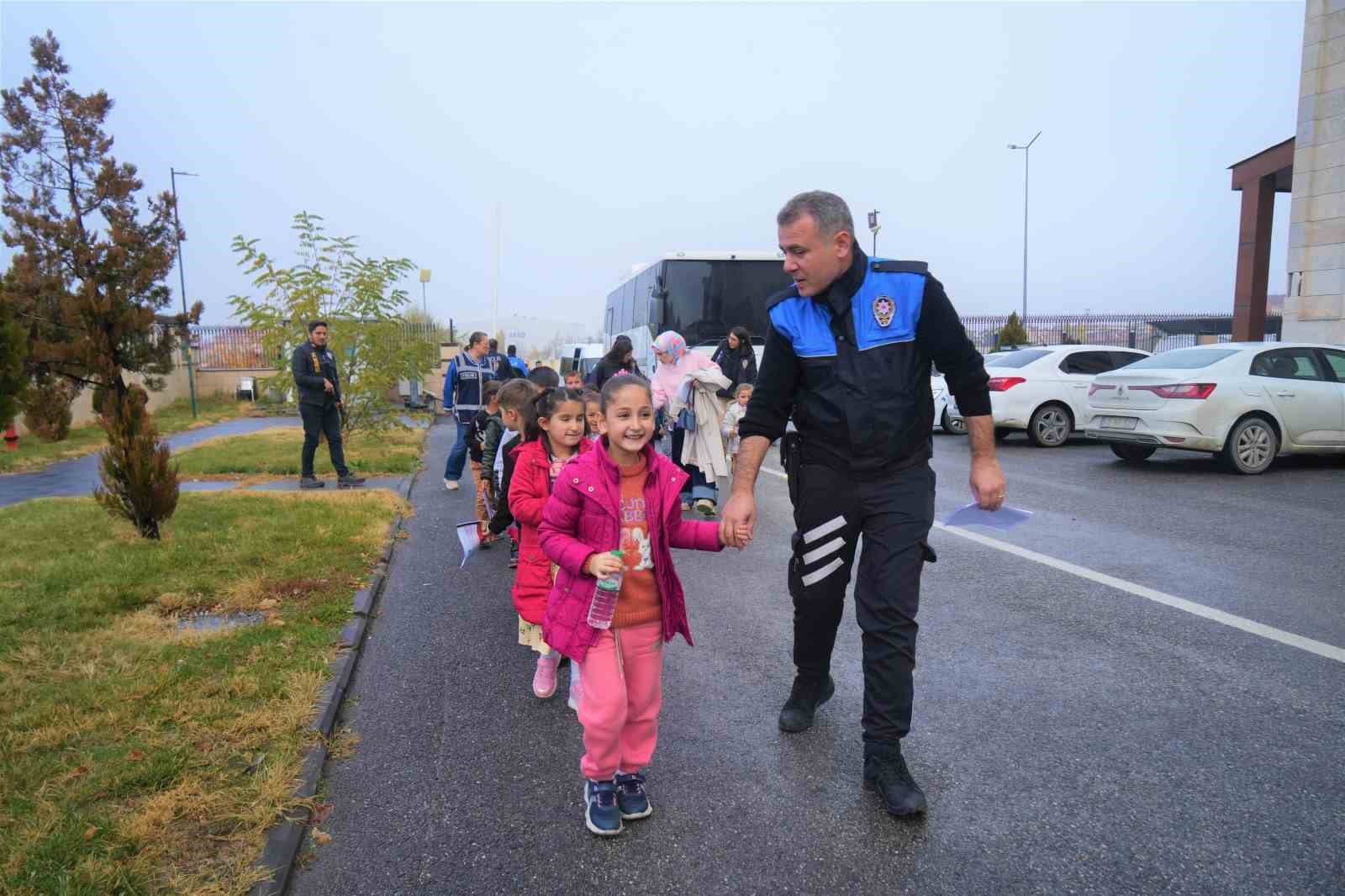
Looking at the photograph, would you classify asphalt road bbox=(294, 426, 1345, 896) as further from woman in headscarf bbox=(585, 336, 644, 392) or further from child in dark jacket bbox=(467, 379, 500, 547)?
woman in headscarf bbox=(585, 336, 644, 392)

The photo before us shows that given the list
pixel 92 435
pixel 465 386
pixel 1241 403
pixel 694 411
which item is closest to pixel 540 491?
pixel 694 411

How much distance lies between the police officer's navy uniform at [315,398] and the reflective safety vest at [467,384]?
1336mm

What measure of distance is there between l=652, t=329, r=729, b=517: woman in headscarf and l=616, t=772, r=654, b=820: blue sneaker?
5451 mm

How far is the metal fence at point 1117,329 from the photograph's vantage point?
35250 millimetres

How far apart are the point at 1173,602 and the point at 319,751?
4.70 metres

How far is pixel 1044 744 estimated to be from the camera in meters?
3.43

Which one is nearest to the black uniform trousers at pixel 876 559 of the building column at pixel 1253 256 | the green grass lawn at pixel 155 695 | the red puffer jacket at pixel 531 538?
the red puffer jacket at pixel 531 538

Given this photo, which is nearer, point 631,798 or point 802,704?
point 631,798

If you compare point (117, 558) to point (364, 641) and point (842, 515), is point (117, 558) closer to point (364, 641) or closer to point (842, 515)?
point (364, 641)

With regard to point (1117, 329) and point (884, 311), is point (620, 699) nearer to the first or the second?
point (884, 311)

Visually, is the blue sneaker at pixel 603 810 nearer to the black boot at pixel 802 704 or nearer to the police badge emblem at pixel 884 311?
the black boot at pixel 802 704

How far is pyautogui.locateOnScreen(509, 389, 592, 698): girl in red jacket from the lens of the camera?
4.02m

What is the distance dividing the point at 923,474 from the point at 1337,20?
21.6 metres

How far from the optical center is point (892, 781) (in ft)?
9.77
